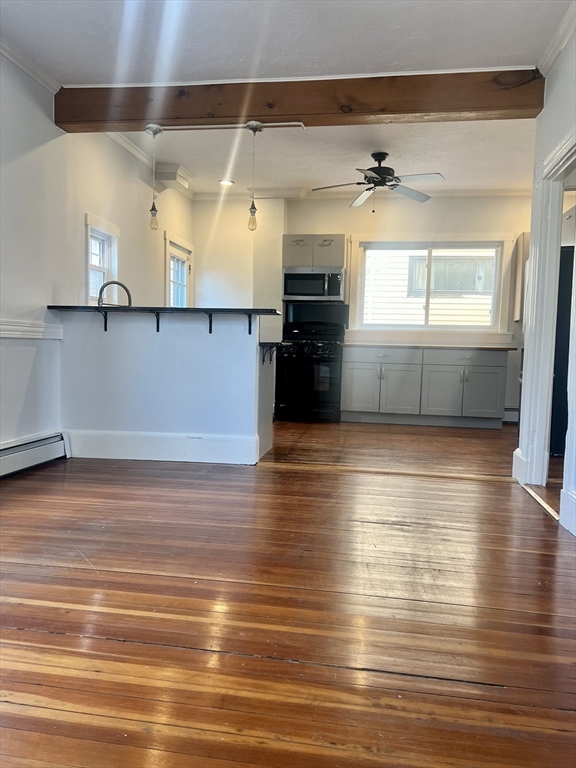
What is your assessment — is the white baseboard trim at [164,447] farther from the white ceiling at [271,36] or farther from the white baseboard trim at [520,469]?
the white ceiling at [271,36]

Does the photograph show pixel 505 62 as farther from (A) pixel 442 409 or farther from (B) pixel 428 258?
(A) pixel 442 409

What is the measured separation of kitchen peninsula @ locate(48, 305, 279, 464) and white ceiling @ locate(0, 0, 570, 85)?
5.19 ft

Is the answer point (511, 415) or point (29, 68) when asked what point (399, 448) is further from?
point (29, 68)

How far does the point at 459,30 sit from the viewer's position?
2721 mm

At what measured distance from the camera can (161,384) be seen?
3635 mm

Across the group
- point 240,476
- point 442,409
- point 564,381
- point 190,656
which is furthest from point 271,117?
point 442,409

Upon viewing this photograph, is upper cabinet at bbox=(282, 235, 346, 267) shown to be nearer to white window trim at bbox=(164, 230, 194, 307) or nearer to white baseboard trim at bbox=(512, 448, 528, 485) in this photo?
white window trim at bbox=(164, 230, 194, 307)

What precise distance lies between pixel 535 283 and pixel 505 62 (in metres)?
1.37

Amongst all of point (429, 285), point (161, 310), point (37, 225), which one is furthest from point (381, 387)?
point (37, 225)

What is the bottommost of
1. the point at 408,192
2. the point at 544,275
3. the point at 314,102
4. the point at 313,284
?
the point at 544,275

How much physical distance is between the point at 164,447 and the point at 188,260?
11.2ft

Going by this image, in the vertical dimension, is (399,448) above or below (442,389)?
below

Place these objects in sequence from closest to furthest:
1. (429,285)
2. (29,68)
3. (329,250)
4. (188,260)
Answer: (29,68) < (329,250) < (429,285) < (188,260)

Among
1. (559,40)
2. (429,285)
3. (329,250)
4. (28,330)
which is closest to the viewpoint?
(559,40)
